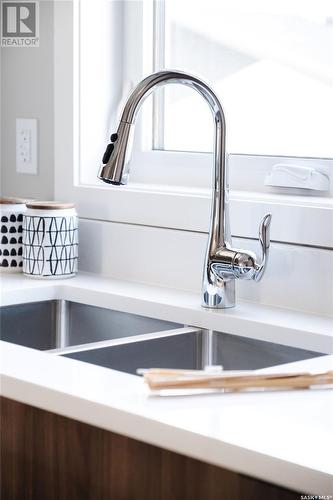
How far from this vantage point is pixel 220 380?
118 centimetres

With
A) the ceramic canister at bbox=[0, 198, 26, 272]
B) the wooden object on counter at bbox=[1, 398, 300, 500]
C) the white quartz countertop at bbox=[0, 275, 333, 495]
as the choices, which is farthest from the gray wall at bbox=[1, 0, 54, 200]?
the wooden object on counter at bbox=[1, 398, 300, 500]

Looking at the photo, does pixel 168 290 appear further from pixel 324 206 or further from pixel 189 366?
pixel 324 206

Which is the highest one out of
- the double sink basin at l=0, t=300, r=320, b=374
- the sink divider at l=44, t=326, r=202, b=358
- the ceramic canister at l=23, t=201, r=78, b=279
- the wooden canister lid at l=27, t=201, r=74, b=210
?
the wooden canister lid at l=27, t=201, r=74, b=210

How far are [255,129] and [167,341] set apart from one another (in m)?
0.57

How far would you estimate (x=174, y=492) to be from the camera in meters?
1.11

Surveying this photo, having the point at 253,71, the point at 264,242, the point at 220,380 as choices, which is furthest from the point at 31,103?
the point at 220,380

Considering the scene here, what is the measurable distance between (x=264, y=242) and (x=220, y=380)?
1.59 ft

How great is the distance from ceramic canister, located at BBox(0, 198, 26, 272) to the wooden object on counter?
0.74m

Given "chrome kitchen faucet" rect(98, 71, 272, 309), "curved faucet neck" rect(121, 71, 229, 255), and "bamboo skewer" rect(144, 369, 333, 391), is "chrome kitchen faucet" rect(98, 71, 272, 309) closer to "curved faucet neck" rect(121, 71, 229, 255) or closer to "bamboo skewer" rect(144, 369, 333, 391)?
"curved faucet neck" rect(121, 71, 229, 255)

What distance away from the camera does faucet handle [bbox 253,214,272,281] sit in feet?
5.30

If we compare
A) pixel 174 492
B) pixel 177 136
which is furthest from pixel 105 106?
pixel 174 492

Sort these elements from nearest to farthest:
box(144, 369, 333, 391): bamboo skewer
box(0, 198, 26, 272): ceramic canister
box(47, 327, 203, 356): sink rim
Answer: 1. box(144, 369, 333, 391): bamboo skewer
2. box(47, 327, 203, 356): sink rim
3. box(0, 198, 26, 272): ceramic canister

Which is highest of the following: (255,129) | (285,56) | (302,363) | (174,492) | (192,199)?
(285,56)

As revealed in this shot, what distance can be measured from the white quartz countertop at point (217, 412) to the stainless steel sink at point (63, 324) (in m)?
0.33
